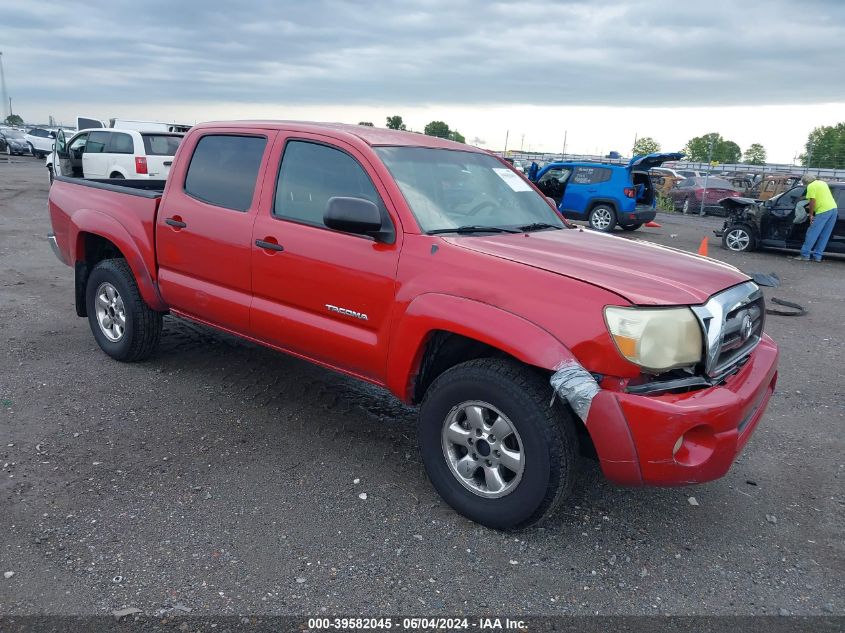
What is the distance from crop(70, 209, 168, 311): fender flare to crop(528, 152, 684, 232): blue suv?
40.1 feet

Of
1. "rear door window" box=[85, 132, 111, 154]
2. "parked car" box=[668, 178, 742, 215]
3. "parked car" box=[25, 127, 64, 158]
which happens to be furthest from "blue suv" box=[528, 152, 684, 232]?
"parked car" box=[25, 127, 64, 158]

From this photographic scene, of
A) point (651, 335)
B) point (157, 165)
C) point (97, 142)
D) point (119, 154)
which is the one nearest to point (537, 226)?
point (651, 335)

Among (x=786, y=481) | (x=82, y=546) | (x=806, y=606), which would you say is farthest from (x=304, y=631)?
(x=786, y=481)

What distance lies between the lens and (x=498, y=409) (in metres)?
3.03

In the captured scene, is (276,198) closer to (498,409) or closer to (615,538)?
(498,409)

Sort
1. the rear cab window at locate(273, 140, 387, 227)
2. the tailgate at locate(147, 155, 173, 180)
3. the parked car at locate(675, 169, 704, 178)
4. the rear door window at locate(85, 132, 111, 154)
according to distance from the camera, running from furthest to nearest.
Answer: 1. the parked car at locate(675, 169, 704, 178)
2. the rear door window at locate(85, 132, 111, 154)
3. the tailgate at locate(147, 155, 173, 180)
4. the rear cab window at locate(273, 140, 387, 227)

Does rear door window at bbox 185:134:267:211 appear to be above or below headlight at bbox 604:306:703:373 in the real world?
above

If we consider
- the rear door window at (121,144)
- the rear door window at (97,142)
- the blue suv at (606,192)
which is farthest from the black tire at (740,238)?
the rear door window at (97,142)

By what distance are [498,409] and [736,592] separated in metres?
1.28

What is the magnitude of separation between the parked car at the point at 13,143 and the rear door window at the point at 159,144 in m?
29.1

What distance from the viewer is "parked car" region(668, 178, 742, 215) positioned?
23250 millimetres

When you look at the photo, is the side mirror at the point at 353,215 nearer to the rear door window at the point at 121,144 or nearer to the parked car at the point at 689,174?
the rear door window at the point at 121,144

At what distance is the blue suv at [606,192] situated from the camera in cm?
1545

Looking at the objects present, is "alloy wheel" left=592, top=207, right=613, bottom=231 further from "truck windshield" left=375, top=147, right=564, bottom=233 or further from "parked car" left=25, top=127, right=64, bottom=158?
"parked car" left=25, top=127, right=64, bottom=158
